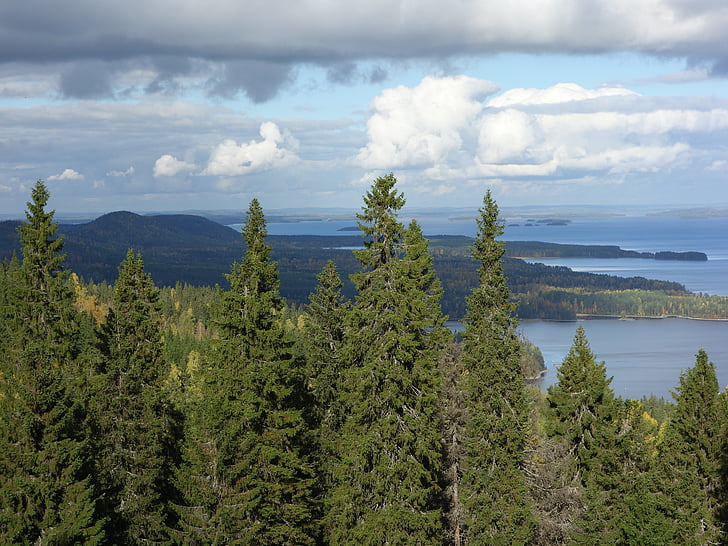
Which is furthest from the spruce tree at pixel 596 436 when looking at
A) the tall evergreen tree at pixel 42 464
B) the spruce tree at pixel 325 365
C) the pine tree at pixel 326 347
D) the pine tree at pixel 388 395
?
the tall evergreen tree at pixel 42 464

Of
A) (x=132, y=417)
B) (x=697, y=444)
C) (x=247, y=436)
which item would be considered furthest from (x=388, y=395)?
(x=697, y=444)

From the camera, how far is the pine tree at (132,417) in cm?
2989

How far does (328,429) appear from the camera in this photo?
34750mm

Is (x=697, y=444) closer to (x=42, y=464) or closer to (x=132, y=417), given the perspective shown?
(x=132, y=417)

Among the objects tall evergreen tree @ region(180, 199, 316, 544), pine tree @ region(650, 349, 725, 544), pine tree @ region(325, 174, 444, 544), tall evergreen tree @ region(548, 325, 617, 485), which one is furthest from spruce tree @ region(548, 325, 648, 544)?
tall evergreen tree @ region(180, 199, 316, 544)

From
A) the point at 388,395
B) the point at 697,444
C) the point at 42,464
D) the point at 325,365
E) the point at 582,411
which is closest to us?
the point at 42,464

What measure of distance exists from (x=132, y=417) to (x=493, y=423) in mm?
15232

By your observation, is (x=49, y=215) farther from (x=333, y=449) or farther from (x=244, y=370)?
(x=333, y=449)

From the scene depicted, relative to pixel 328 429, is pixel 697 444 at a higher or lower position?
lower

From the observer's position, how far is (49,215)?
103 ft

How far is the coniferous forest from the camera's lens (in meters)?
26.8

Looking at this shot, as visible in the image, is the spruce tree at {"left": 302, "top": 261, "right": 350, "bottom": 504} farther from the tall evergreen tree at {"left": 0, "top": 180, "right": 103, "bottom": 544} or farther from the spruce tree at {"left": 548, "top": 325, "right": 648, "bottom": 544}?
the spruce tree at {"left": 548, "top": 325, "right": 648, "bottom": 544}

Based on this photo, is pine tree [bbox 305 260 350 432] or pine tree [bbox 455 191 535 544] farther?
pine tree [bbox 305 260 350 432]

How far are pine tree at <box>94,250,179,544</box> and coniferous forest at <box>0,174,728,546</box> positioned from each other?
0.08 metres
